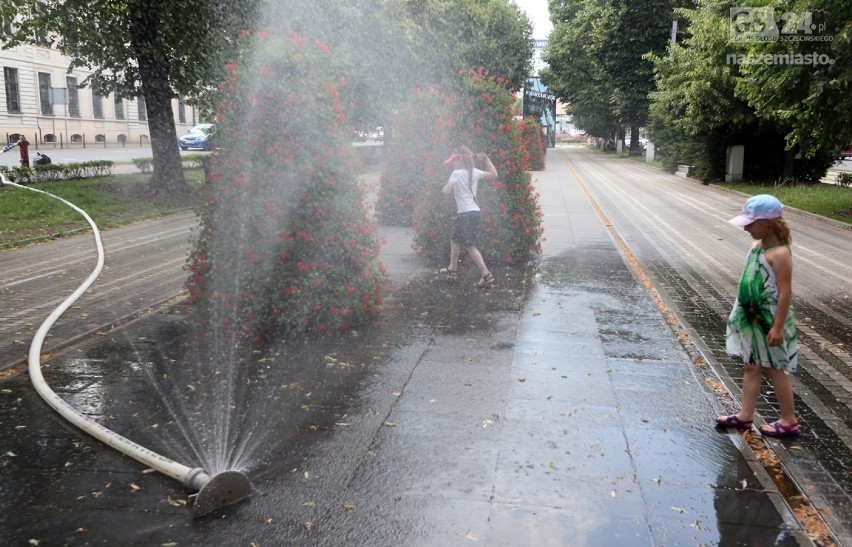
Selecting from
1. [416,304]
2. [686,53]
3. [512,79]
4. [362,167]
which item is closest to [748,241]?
[416,304]

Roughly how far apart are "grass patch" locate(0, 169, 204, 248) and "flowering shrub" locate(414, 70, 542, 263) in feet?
Answer: 20.7

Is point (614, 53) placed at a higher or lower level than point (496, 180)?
higher

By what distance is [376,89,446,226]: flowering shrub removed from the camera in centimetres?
1323

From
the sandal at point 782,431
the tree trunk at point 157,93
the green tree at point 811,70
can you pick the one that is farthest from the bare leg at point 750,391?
the tree trunk at point 157,93

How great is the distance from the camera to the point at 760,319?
4547 mm

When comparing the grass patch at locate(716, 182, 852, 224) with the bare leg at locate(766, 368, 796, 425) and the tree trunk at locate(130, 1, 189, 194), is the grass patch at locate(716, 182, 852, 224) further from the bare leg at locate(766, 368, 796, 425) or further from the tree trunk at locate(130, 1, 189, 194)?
the tree trunk at locate(130, 1, 189, 194)

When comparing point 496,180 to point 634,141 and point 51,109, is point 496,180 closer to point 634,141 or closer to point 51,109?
point 51,109

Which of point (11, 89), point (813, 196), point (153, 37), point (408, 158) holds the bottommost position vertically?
point (813, 196)

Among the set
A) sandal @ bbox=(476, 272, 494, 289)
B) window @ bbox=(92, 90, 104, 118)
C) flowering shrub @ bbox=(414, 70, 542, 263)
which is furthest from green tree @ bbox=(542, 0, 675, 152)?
sandal @ bbox=(476, 272, 494, 289)

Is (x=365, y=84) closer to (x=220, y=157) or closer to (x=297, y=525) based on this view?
(x=220, y=157)

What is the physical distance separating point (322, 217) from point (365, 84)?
22.4m

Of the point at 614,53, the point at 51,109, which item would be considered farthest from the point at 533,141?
the point at 51,109

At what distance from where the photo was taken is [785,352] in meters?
4.48

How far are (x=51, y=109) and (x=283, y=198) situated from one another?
147ft
